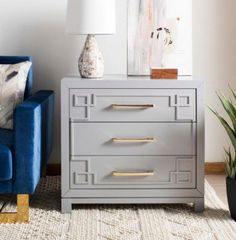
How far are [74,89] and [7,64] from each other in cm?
59

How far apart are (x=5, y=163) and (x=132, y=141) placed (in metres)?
0.64

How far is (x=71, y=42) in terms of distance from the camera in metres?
3.33

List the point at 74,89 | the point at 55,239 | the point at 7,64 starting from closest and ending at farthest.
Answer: the point at 55,239, the point at 74,89, the point at 7,64

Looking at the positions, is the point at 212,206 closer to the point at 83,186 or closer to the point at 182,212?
the point at 182,212

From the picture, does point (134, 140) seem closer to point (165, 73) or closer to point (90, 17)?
point (165, 73)

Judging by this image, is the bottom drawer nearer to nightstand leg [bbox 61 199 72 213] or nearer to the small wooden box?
nightstand leg [bbox 61 199 72 213]

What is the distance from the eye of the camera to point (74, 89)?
8.79 ft

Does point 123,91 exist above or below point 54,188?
above

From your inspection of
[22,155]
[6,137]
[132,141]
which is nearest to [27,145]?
[22,155]

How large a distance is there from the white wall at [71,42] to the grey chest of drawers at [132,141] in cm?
68

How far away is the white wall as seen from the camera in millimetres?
3295

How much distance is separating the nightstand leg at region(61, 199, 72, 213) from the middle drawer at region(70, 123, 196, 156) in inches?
9.6

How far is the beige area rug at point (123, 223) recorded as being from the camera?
2404 millimetres

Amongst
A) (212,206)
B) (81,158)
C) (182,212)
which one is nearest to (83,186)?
(81,158)
